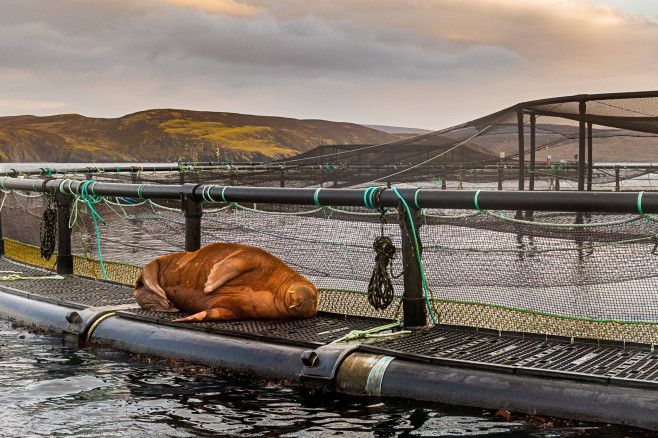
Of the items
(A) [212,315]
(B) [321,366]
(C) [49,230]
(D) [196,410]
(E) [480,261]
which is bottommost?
(D) [196,410]

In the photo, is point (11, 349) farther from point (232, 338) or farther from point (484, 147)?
point (484, 147)

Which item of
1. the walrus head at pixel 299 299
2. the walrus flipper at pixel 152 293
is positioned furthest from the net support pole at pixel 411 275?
the walrus flipper at pixel 152 293

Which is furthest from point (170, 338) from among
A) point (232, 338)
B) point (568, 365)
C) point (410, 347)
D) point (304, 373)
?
point (568, 365)

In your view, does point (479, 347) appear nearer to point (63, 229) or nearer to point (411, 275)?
point (411, 275)

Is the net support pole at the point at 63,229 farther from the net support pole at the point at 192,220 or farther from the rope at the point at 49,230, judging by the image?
the net support pole at the point at 192,220

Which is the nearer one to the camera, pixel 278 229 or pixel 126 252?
pixel 278 229

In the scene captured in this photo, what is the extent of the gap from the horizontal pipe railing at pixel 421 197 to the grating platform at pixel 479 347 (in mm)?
1151

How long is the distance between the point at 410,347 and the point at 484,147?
58.1 feet

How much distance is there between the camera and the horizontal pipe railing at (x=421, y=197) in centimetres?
609

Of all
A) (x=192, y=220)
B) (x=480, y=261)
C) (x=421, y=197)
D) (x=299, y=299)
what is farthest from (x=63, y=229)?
(x=480, y=261)

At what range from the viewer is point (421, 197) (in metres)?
7.09

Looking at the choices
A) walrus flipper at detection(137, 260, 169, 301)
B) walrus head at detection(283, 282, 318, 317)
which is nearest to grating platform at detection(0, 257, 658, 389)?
walrus head at detection(283, 282, 318, 317)

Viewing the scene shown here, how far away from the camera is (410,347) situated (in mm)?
6789

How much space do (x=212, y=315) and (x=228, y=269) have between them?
0.48 m
